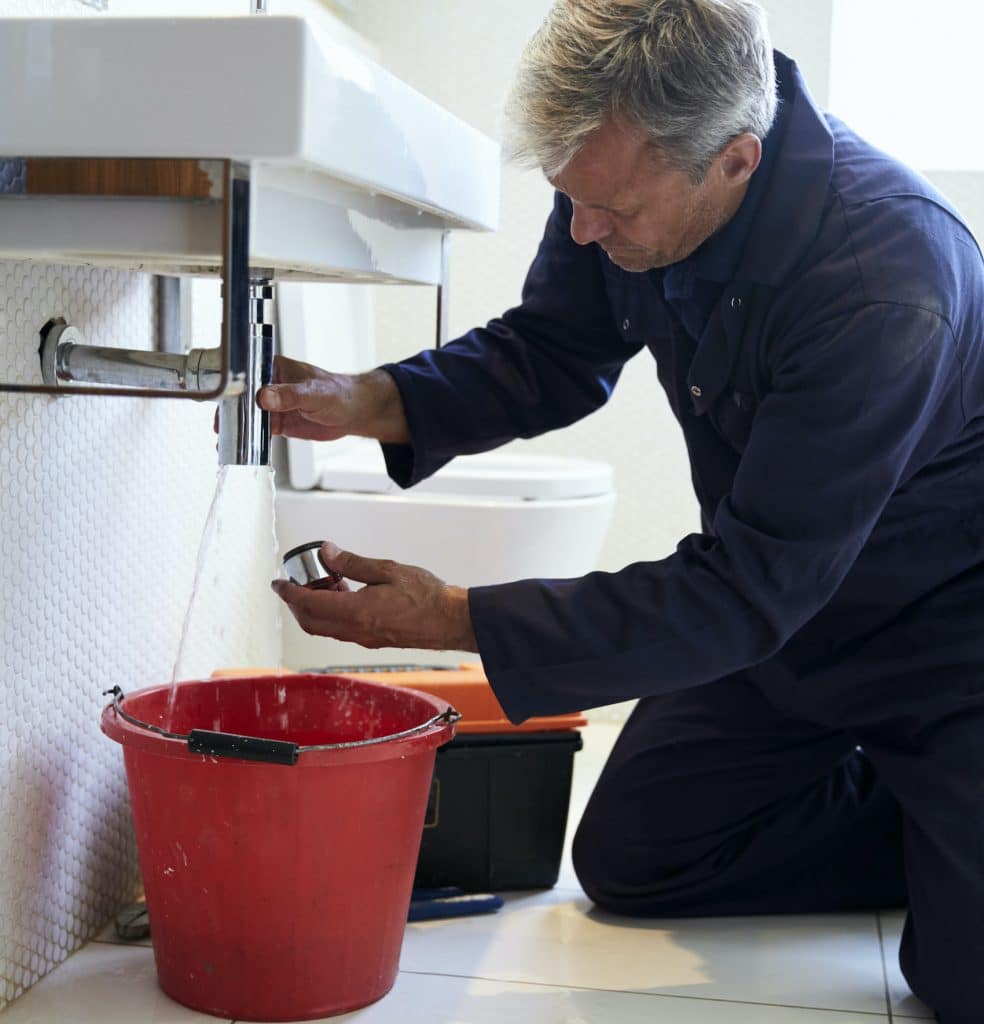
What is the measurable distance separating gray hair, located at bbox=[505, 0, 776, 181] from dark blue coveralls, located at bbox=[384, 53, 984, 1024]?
0.37 ft

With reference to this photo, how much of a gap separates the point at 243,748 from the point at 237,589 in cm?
67

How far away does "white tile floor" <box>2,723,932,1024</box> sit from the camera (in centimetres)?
120

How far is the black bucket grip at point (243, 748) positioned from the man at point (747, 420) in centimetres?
10

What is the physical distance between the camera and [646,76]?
1007 millimetres

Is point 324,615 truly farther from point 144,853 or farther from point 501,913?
point 501,913

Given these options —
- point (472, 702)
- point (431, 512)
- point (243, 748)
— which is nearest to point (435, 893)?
point (472, 702)

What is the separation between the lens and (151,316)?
1.40 m

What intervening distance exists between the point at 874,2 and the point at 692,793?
5.29 ft

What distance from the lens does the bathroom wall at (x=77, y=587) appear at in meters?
1.16

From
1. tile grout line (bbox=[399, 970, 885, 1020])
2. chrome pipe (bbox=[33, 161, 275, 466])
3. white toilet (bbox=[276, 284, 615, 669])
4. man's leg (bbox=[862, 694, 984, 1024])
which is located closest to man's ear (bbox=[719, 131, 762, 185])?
chrome pipe (bbox=[33, 161, 275, 466])

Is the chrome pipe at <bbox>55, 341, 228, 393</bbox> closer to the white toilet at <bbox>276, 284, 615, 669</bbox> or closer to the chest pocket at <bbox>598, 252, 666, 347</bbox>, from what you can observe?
the chest pocket at <bbox>598, 252, 666, 347</bbox>

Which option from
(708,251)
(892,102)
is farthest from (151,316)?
(892,102)

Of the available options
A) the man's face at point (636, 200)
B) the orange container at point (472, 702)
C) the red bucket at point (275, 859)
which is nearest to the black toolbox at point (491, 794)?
the orange container at point (472, 702)

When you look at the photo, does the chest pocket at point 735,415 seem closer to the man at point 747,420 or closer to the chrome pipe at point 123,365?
the man at point 747,420
